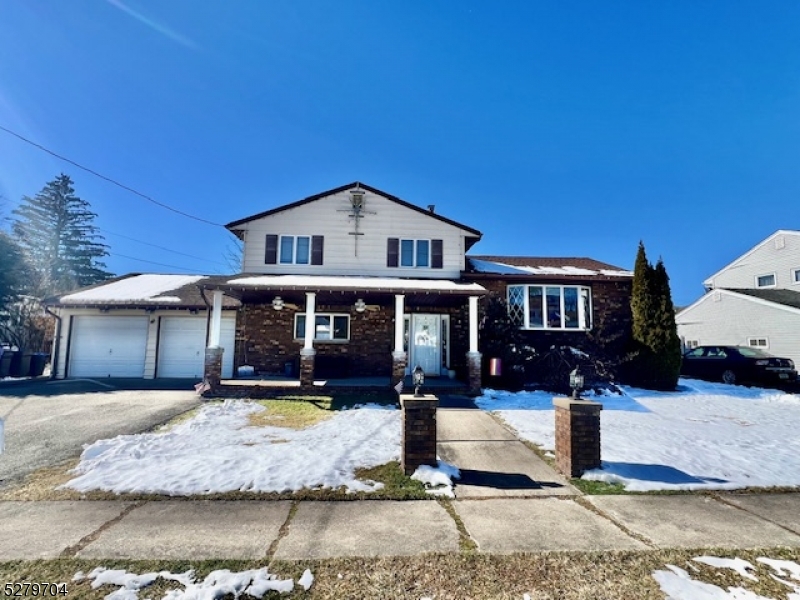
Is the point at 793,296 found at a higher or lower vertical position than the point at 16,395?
higher

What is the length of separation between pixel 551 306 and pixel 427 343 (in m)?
4.66

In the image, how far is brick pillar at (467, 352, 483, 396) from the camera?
10758 mm

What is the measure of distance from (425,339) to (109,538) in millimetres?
11075

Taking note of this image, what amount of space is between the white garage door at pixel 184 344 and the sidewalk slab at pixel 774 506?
14117 mm

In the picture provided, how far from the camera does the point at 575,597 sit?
2.52 metres

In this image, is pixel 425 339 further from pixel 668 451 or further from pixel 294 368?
pixel 668 451

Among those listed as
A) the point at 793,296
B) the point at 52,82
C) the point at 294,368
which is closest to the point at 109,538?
the point at 294,368

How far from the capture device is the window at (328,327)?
13875 mm

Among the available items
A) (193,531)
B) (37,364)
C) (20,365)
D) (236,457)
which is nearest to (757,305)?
(236,457)

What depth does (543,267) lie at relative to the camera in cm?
1522

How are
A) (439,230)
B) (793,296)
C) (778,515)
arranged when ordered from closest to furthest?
1. (778,515)
2. (439,230)
3. (793,296)

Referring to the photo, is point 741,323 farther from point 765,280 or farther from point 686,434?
point 686,434

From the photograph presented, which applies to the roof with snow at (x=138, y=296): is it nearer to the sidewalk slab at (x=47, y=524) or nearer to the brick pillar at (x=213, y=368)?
the brick pillar at (x=213, y=368)

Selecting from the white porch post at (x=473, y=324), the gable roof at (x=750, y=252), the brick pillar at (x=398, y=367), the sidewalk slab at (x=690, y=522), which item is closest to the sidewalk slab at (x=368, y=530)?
the sidewalk slab at (x=690, y=522)
